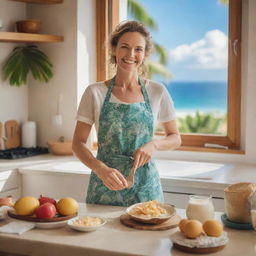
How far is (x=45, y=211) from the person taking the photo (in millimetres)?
2072

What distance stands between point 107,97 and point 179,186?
2.83 ft

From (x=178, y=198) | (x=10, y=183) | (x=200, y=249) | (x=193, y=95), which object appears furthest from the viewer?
(x=193, y=95)

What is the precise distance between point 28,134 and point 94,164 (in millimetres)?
1873

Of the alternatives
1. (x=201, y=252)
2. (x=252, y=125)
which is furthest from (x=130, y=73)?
(x=252, y=125)

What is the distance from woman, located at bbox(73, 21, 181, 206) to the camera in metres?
2.53

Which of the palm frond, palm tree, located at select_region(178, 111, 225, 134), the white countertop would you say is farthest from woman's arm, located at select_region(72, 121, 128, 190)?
palm tree, located at select_region(178, 111, 225, 134)

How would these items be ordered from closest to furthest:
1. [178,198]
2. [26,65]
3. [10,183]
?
[178,198]
[10,183]
[26,65]

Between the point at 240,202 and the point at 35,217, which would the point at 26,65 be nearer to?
the point at 35,217

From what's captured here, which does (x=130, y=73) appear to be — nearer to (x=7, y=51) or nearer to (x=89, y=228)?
(x=89, y=228)

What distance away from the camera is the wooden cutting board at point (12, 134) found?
13.3 ft

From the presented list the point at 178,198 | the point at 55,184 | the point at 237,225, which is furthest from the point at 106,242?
the point at 55,184

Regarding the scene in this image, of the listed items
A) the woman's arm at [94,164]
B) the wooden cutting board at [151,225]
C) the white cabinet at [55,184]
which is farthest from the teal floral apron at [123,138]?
the white cabinet at [55,184]

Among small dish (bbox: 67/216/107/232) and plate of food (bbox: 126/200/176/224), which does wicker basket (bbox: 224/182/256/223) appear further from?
small dish (bbox: 67/216/107/232)

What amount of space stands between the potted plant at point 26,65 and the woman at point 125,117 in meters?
1.52
